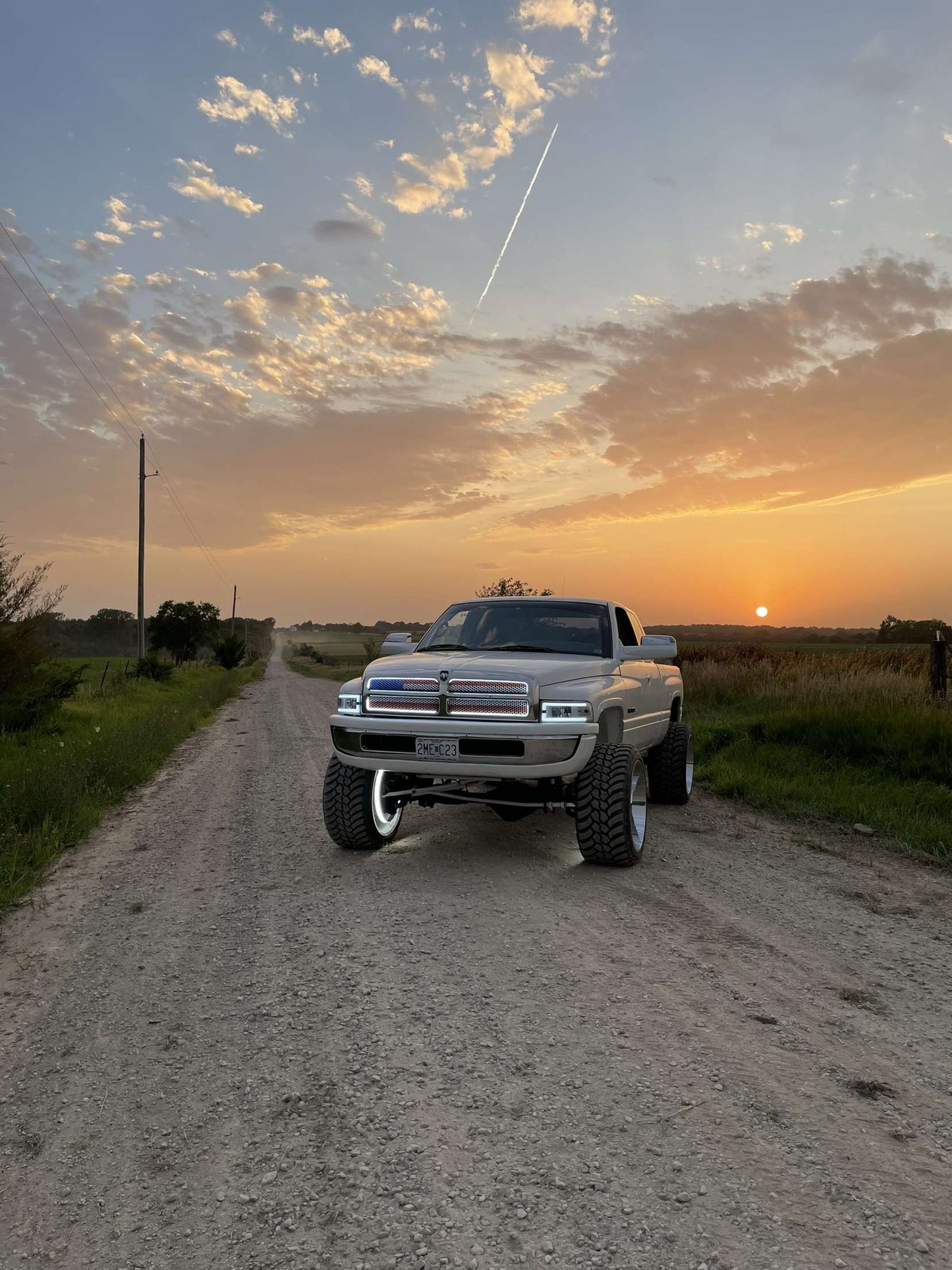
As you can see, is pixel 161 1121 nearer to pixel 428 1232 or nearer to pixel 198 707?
pixel 428 1232

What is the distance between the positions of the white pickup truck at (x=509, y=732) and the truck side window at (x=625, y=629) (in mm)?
325

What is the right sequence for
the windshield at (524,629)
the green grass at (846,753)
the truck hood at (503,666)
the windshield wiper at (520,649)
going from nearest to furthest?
1. the truck hood at (503,666)
2. the windshield wiper at (520,649)
3. the windshield at (524,629)
4. the green grass at (846,753)

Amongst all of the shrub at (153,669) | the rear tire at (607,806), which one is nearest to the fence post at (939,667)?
the rear tire at (607,806)

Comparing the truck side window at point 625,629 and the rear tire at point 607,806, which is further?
the truck side window at point 625,629

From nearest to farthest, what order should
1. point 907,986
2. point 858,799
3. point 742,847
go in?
point 907,986 → point 742,847 → point 858,799

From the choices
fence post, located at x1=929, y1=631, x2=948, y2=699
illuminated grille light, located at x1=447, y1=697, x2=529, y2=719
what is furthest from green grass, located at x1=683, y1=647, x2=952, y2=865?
illuminated grille light, located at x1=447, y1=697, x2=529, y2=719

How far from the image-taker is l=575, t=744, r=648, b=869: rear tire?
19.1 ft

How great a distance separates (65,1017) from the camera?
12.2ft

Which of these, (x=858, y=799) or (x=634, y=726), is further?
(x=858, y=799)

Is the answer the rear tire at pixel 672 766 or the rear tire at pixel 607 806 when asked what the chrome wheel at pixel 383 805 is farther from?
the rear tire at pixel 672 766

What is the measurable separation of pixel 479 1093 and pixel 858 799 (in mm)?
6686

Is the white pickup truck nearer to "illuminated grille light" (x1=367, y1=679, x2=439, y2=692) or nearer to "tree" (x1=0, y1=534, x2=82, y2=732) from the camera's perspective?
"illuminated grille light" (x1=367, y1=679, x2=439, y2=692)

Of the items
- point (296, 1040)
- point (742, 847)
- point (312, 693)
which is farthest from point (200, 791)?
point (312, 693)

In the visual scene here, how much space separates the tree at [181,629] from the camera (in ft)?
256
